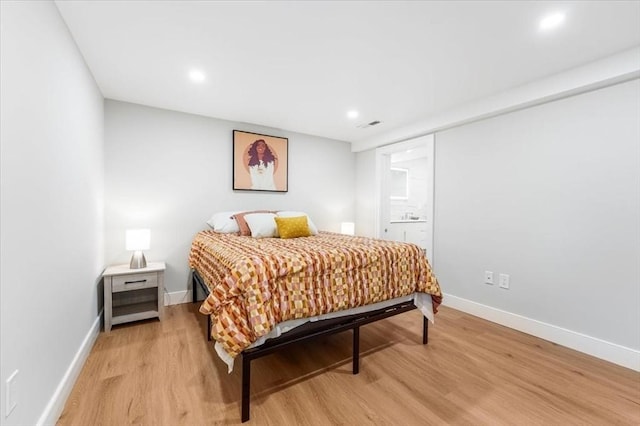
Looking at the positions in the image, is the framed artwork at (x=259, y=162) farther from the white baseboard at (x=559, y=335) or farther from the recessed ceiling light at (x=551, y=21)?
the recessed ceiling light at (x=551, y=21)

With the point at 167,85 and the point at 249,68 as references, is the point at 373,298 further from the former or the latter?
the point at 167,85

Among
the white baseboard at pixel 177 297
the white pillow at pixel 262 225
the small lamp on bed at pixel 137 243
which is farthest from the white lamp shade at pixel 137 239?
the white pillow at pixel 262 225

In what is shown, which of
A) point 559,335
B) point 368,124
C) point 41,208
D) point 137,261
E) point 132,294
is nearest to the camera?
point 41,208

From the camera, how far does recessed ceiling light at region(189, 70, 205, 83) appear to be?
7.62ft

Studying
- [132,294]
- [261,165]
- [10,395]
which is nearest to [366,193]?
[261,165]

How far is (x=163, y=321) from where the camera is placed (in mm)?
2725

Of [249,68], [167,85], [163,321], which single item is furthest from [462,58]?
Result: [163,321]

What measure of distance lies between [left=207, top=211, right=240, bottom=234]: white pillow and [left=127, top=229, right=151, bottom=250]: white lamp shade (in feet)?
2.34

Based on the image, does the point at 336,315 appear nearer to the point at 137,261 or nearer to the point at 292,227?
the point at 292,227

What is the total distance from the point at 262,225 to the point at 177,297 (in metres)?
1.39

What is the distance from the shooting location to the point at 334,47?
1.97 meters

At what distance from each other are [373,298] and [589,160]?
6.96 ft

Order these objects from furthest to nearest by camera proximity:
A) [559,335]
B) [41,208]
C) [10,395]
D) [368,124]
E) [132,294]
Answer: [368,124], [132,294], [559,335], [41,208], [10,395]

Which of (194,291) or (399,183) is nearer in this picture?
(194,291)
